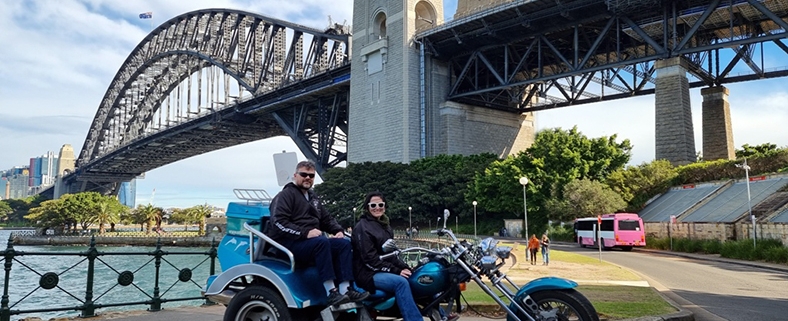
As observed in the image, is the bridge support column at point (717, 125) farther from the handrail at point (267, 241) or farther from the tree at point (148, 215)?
the tree at point (148, 215)

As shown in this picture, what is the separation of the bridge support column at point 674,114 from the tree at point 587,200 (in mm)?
4827

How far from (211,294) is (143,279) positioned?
2563 centimetres

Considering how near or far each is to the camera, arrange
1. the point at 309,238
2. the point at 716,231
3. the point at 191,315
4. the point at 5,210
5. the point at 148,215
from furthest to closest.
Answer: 1. the point at 5,210
2. the point at 148,215
3. the point at 716,231
4. the point at 191,315
5. the point at 309,238

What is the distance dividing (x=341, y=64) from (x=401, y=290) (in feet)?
188

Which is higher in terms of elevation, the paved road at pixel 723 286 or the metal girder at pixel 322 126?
the metal girder at pixel 322 126

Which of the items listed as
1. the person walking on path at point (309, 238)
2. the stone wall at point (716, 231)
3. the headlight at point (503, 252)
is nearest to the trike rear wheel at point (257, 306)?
the person walking on path at point (309, 238)

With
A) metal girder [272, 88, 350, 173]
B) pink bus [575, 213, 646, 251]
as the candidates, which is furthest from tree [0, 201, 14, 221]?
pink bus [575, 213, 646, 251]

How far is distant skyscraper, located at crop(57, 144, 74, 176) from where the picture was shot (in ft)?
495

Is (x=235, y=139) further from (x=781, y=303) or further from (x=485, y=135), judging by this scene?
(x=781, y=303)

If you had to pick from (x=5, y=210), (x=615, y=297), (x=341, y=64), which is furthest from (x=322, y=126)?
(x=5, y=210)

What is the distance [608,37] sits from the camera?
47.1m

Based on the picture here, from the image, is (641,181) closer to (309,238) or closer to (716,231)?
(716,231)

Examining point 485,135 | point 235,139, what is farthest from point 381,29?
point 235,139

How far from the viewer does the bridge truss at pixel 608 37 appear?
36938mm
